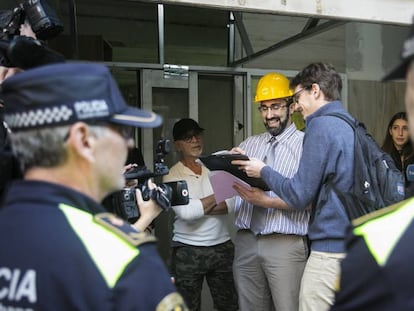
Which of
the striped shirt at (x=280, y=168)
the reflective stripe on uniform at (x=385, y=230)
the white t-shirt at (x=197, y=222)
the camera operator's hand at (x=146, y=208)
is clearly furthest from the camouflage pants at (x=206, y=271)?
the reflective stripe on uniform at (x=385, y=230)

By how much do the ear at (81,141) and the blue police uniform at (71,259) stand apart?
8 cm

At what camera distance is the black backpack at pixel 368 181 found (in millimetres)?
2365

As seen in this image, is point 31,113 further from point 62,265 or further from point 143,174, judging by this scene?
point 143,174

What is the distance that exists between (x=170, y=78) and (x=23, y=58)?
2950 mm

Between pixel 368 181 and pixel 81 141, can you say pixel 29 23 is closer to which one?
pixel 81 141

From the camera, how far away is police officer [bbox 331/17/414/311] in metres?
0.90

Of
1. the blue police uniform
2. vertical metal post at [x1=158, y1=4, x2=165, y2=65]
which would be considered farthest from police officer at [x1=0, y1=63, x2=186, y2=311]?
vertical metal post at [x1=158, y1=4, x2=165, y2=65]

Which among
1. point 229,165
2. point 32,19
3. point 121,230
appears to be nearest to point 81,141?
point 121,230

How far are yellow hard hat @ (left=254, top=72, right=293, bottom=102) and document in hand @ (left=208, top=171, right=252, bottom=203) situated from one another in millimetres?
557

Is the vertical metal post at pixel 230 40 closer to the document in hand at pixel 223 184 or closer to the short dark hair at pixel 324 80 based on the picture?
the document in hand at pixel 223 184

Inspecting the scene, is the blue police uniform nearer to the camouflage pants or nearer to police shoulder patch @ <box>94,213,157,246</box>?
police shoulder patch @ <box>94,213,157,246</box>

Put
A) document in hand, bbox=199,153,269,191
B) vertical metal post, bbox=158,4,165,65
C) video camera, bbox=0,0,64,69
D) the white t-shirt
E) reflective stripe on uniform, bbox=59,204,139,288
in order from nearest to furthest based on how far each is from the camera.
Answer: reflective stripe on uniform, bbox=59,204,139,288 < video camera, bbox=0,0,64,69 < document in hand, bbox=199,153,269,191 < the white t-shirt < vertical metal post, bbox=158,4,165,65

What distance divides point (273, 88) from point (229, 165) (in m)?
0.69

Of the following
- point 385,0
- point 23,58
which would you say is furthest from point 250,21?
point 23,58
